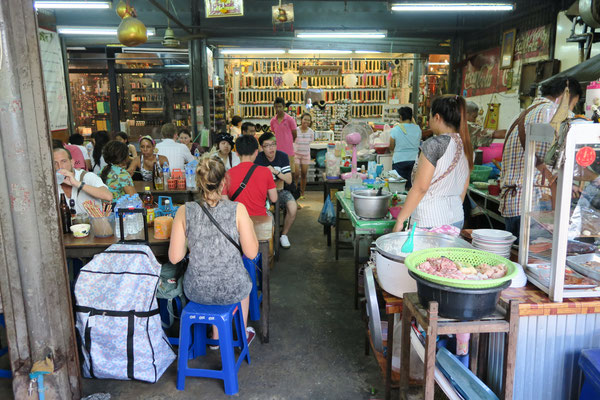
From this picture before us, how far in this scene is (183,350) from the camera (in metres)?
2.70

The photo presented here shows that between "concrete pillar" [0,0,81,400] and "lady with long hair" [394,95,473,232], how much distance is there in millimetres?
2072

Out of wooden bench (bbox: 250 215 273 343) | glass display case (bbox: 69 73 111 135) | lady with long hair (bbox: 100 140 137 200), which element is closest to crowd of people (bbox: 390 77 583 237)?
wooden bench (bbox: 250 215 273 343)

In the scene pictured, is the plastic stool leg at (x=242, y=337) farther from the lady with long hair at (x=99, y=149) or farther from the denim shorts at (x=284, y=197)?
the lady with long hair at (x=99, y=149)

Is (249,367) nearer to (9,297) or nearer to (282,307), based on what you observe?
(282,307)

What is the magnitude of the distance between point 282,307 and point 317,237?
2260mm

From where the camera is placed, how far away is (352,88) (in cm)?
→ 1302

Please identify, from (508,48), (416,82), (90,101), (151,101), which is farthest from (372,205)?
(90,101)

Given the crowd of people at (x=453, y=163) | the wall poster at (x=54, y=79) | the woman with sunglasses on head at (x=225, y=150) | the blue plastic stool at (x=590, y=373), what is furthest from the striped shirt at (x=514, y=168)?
the wall poster at (x=54, y=79)

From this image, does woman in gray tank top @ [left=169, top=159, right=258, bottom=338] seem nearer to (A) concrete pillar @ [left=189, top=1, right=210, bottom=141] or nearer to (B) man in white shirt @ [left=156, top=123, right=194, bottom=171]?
(B) man in white shirt @ [left=156, top=123, right=194, bottom=171]

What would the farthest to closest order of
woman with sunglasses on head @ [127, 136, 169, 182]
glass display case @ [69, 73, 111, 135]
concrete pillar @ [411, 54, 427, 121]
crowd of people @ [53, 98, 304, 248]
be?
concrete pillar @ [411, 54, 427, 121], glass display case @ [69, 73, 111, 135], woman with sunglasses on head @ [127, 136, 169, 182], crowd of people @ [53, 98, 304, 248]

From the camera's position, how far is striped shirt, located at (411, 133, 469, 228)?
2811 millimetres

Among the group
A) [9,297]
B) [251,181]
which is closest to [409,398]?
[9,297]

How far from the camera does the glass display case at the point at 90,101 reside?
11.4 meters

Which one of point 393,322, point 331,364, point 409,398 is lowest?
point 331,364
